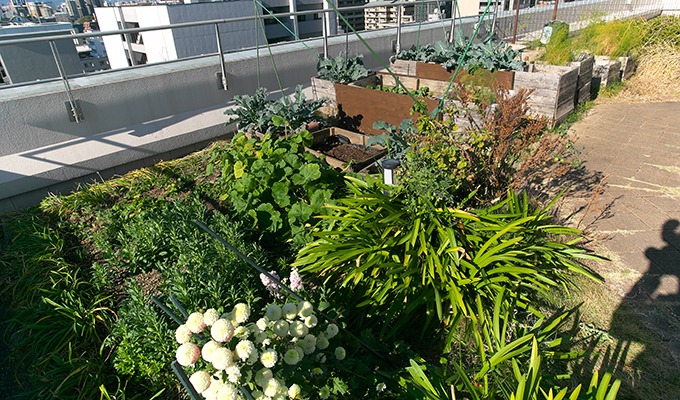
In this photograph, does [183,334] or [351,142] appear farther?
[351,142]

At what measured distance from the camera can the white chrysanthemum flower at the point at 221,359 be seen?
4.21 ft

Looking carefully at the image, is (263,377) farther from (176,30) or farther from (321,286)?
(176,30)

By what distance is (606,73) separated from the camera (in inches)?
246

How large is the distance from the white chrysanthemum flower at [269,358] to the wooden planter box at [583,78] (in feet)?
18.4

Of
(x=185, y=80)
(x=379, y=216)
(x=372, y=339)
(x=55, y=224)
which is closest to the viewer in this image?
(x=372, y=339)

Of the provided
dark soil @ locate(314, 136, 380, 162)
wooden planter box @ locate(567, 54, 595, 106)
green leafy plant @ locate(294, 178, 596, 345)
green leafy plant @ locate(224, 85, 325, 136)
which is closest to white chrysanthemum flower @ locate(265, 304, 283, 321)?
green leafy plant @ locate(294, 178, 596, 345)

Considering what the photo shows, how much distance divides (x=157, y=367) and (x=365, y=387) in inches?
43.7

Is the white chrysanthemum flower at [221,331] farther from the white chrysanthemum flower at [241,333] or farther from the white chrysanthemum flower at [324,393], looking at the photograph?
the white chrysanthemum flower at [324,393]

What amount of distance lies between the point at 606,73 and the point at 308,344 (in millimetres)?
6789

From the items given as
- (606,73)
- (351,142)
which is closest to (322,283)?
Answer: (351,142)

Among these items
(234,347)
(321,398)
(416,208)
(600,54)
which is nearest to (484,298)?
(416,208)

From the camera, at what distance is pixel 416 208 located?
2.78m

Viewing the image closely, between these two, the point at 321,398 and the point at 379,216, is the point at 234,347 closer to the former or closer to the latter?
the point at 321,398

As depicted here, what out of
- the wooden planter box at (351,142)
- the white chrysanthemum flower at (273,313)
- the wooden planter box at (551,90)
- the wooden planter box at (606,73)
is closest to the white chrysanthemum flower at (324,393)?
the white chrysanthemum flower at (273,313)
